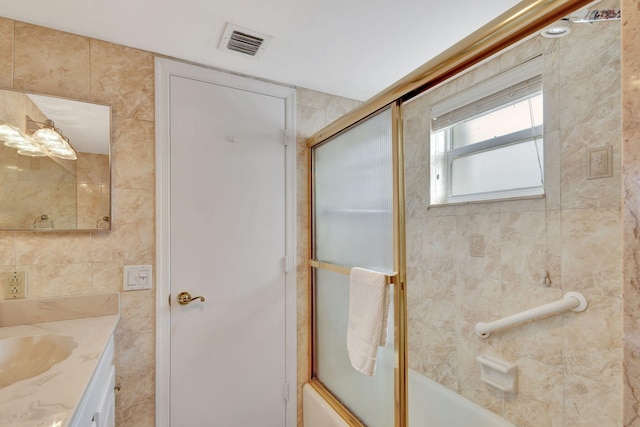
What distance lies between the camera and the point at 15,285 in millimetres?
A: 1334

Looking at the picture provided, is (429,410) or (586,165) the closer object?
(586,165)

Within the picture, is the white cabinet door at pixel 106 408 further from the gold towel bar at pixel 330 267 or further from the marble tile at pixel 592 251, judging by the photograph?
the marble tile at pixel 592 251

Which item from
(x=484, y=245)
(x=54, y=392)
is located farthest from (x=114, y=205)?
(x=484, y=245)

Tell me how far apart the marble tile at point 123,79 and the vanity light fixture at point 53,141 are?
23 cm

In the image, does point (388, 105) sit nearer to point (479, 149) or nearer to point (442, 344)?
point (479, 149)

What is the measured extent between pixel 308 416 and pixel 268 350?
47 centimetres

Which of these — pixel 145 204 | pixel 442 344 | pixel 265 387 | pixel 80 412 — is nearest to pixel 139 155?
pixel 145 204

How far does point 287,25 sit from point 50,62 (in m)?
1.08

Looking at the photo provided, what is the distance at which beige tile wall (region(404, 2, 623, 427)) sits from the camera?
3.93 ft

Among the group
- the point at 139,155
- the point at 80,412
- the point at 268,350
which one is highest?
the point at 139,155

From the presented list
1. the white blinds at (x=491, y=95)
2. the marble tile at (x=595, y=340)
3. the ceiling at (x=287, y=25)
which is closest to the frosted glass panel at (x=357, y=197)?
the ceiling at (x=287, y=25)

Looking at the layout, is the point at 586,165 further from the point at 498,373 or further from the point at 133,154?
the point at 133,154

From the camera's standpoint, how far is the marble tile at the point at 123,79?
151cm

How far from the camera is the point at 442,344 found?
1858 mm
